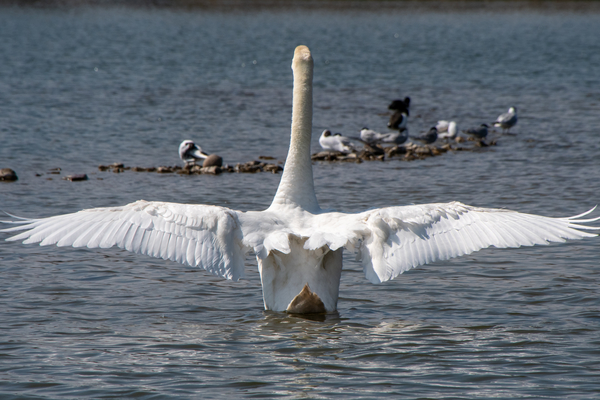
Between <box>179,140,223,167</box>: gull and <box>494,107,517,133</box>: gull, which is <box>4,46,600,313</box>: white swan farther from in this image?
<box>494,107,517,133</box>: gull

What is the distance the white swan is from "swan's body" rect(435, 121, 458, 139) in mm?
13857

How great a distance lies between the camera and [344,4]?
94812 millimetres

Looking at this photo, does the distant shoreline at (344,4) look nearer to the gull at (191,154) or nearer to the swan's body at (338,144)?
the swan's body at (338,144)

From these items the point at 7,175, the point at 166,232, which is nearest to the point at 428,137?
the point at 7,175

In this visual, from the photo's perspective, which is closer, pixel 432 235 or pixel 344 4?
pixel 432 235

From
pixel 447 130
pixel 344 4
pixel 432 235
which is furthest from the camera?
pixel 344 4

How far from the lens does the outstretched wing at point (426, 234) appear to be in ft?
23.2

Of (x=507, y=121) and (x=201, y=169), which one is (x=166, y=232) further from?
(x=507, y=121)

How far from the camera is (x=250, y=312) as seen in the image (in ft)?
27.2

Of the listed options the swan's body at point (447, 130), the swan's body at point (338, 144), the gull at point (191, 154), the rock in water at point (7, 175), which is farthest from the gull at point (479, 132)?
the rock in water at point (7, 175)

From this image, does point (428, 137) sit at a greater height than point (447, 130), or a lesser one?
lesser

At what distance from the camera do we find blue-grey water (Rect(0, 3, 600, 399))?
658cm

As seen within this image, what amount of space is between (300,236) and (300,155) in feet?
4.34

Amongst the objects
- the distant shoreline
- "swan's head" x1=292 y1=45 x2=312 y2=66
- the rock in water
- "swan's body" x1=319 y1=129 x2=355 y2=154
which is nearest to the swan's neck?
"swan's head" x1=292 y1=45 x2=312 y2=66
